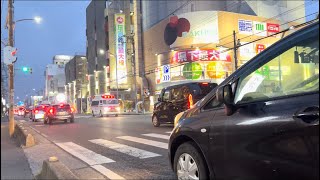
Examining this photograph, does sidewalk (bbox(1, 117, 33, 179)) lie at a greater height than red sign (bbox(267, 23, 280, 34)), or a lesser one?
lesser

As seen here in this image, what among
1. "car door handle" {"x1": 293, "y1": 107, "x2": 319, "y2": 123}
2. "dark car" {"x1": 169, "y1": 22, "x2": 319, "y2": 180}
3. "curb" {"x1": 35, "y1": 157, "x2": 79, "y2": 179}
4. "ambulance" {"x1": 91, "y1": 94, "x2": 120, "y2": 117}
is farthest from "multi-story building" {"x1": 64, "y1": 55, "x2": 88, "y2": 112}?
"car door handle" {"x1": 293, "y1": 107, "x2": 319, "y2": 123}

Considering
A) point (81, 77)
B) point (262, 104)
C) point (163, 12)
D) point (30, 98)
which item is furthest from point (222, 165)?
point (30, 98)

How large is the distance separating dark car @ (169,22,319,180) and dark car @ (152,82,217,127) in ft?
33.6

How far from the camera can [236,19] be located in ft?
168

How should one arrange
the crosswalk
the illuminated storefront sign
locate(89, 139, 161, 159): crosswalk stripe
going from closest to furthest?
1. the crosswalk
2. locate(89, 139, 161, 159): crosswalk stripe
3. the illuminated storefront sign

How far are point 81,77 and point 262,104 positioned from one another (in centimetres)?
10037

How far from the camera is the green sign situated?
46125 mm

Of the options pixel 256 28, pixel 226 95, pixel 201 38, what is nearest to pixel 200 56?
pixel 201 38

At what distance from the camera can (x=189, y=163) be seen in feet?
16.3

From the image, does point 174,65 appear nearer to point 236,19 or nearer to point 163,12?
point 236,19

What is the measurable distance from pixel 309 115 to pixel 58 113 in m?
24.7

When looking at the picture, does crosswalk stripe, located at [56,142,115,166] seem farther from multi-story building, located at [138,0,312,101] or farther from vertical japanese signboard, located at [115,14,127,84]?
vertical japanese signboard, located at [115,14,127,84]

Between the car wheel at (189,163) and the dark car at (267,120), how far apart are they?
0.02 metres

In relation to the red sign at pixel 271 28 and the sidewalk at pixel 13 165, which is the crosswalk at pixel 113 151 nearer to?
the sidewalk at pixel 13 165
